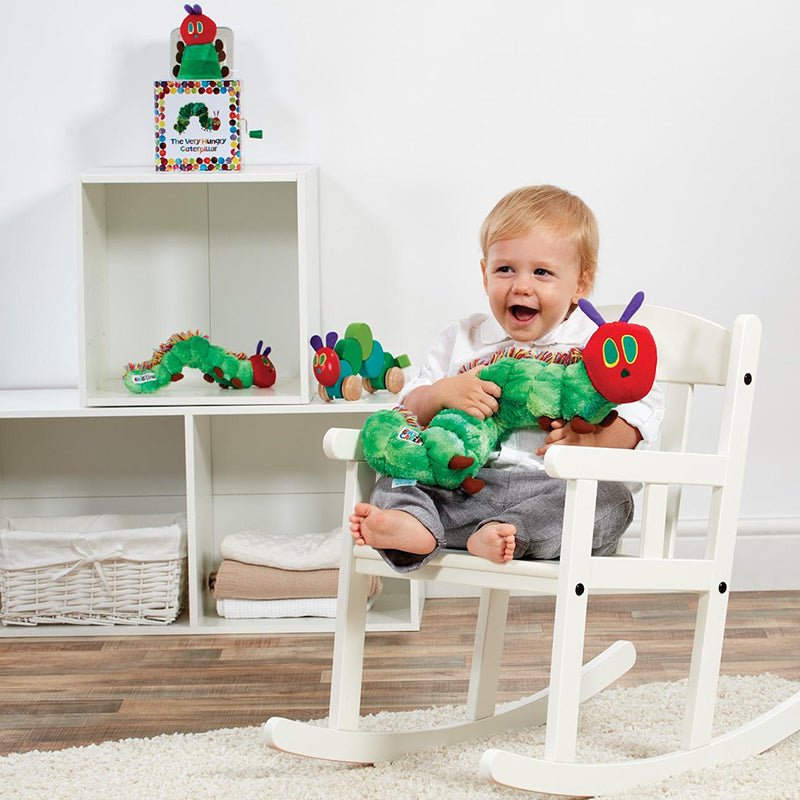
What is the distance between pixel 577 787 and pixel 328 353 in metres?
0.94

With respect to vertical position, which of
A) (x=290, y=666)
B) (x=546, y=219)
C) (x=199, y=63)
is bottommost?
(x=290, y=666)

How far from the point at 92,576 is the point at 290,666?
1.39 feet

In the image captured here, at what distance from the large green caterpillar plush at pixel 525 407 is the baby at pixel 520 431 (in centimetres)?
2

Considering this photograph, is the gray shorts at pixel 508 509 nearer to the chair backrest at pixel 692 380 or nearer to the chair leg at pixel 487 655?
the chair backrest at pixel 692 380

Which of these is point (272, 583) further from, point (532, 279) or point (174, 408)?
point (532, 279)

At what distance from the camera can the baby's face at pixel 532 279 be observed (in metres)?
1.40

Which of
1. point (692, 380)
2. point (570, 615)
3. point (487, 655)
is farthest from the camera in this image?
point (487, 655)

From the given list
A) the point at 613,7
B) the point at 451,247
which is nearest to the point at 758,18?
the point at 613,7

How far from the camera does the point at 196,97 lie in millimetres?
1925

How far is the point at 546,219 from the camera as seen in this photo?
140 centimetres

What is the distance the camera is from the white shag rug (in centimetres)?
130

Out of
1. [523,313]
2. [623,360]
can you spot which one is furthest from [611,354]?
[523,313]

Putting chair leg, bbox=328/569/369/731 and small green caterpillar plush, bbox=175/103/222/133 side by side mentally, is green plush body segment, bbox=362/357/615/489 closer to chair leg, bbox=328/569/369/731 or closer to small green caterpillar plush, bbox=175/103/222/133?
chair leg, bbox=328/569/369/731

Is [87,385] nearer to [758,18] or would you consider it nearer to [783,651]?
[783,651]
